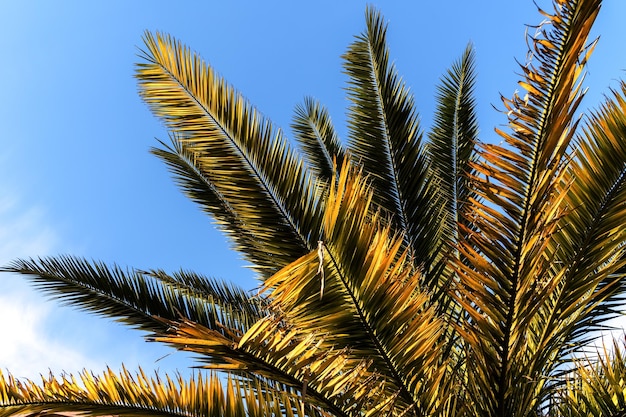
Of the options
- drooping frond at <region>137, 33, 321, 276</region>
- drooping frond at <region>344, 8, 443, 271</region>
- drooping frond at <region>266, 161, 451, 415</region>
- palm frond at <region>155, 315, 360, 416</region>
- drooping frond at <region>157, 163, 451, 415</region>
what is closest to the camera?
palm frond at <region>155, 315, 360, 416</region>

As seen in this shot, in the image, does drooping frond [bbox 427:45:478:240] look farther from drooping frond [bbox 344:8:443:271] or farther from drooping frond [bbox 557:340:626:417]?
drooping frond [bbox 557:340:626:417]

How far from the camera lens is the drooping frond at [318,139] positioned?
7305mm

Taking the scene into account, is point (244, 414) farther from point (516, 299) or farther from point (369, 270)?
point (516, 299)

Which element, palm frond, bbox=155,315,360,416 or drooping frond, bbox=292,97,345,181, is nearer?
palm frond, bbox=155,315,360,416

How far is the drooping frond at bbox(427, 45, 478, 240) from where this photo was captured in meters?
6.21

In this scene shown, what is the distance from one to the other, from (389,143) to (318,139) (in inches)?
81.8

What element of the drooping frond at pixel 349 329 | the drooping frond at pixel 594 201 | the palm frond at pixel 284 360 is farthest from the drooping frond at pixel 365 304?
the drooping frond at pixel 594 201

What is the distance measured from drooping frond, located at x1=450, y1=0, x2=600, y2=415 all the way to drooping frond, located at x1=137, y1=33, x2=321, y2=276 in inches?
54.3

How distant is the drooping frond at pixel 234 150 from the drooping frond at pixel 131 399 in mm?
1448

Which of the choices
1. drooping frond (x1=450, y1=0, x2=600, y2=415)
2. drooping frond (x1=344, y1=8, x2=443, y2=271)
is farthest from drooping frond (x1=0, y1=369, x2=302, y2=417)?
drooping frond (x1=344, y1=8, x2=443, y2=271)

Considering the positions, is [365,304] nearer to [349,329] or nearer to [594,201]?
[349,329]

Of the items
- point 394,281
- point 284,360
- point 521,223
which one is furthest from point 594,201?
point 284,360

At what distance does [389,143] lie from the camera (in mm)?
5605

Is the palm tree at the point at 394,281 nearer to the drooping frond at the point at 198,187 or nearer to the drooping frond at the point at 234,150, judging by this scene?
the drooping frond at the point at 234,150
